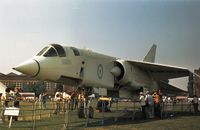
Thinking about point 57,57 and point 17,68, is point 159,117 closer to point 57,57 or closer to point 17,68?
point 57,57

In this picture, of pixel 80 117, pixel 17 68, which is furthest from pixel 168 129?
pixel 17 68

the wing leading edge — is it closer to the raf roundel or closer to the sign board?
the raf roundel

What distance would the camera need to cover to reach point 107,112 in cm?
2044

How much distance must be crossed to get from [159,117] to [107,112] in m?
3.36

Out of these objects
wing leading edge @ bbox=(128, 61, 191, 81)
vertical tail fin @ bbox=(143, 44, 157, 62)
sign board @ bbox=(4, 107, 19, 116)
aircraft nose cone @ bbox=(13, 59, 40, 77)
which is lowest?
sign board @ bbox=(4, 107, 19, 116)

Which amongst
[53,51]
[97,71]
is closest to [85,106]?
[97,71]

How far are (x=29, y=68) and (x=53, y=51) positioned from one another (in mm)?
1813

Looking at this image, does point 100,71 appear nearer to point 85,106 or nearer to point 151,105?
point 85,106

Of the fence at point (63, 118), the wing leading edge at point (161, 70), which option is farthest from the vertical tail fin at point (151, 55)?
the fence at point (63, 118)

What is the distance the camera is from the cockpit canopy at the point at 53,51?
1479 cm

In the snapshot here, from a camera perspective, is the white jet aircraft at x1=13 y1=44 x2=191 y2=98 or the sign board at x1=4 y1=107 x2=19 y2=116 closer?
the sign board at x1=4 y1=107 x2=19 y2=116

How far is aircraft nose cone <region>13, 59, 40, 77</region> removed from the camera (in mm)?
13456

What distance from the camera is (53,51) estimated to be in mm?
14969

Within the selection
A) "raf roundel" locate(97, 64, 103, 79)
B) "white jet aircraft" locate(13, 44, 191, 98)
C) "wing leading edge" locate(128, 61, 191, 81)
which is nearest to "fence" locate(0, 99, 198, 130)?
"white jet aircraft" locate(13, 44, 191, 98)
